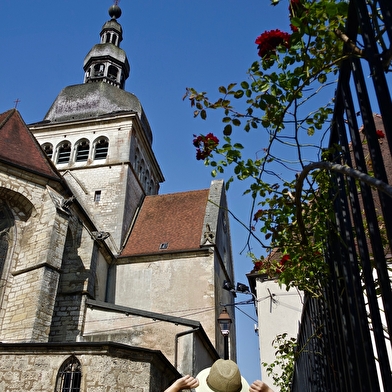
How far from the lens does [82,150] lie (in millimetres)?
22062

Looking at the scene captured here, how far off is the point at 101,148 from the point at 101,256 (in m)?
7.08

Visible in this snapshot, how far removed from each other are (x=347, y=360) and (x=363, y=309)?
0.36 metres

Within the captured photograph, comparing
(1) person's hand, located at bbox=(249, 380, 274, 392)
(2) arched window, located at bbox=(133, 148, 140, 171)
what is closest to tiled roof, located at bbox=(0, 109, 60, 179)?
(2) arched window, located at bbox=(133, 148, 140, 171)

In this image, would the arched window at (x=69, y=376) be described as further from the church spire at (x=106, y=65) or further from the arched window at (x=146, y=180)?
the church spire at (x=106, y=65)

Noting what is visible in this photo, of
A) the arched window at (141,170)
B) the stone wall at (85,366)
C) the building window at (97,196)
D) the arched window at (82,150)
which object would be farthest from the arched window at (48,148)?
the stone wall at (85,366)

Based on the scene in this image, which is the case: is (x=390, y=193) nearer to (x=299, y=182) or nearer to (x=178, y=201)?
(x=299, y=182)

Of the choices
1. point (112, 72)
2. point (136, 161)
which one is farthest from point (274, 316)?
point (112, 72)

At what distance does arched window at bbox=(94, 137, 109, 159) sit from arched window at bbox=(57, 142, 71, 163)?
1.45 meters

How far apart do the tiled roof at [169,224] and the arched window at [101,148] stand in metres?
3.02

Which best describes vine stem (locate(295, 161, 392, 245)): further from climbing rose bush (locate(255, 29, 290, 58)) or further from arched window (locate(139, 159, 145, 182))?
arched window (locate(139, 159, 145, 182))

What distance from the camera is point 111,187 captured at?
19781 millimetres

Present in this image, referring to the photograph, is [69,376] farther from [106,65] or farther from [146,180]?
[106,65]

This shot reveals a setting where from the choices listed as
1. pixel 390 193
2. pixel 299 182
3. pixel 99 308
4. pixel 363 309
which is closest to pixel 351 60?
pixel 299 182

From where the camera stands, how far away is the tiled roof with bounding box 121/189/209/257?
57.7 ft
